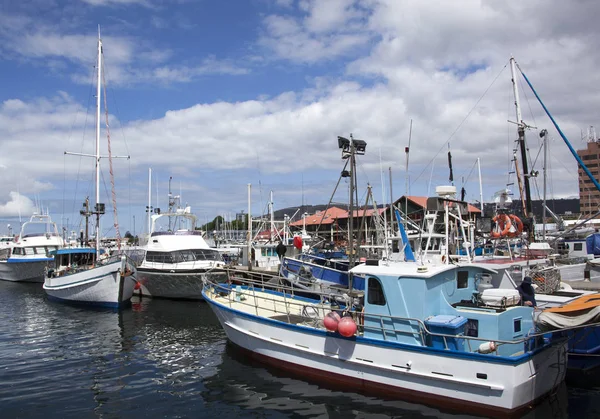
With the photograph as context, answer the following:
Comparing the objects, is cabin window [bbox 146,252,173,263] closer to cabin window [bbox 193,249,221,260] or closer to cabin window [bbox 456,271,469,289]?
cabin window [bbox 193,249,221,260]

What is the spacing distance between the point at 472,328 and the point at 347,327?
2.82 metres

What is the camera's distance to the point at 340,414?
986cm

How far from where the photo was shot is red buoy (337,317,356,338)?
10492 mm

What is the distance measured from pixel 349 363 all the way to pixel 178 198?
2506 cm

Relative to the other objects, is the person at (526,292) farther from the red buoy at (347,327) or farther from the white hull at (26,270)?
the white hull at (26,270)

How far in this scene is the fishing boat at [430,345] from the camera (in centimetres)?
931

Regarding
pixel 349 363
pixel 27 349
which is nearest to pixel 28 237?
pixel 27 349

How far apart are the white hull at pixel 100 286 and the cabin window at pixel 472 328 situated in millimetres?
17920

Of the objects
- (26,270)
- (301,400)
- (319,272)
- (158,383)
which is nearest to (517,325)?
(301,400)

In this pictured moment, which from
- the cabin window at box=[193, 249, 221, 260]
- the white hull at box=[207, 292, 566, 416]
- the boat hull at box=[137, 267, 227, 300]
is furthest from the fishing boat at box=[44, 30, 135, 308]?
the white hull at box=[207, 292, 566, 416]

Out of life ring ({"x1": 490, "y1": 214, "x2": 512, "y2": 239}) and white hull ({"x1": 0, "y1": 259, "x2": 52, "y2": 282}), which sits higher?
life ring ({"x1": 490, "y1": 214, "x2": 512, "y2": 239})

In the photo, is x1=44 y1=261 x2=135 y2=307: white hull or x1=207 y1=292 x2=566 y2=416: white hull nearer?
x1=207 y1=292 x2=566 y2=416: white hull

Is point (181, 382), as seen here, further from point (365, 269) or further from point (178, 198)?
point (178, 198)

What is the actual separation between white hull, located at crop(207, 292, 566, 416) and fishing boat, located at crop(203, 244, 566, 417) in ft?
0.07
